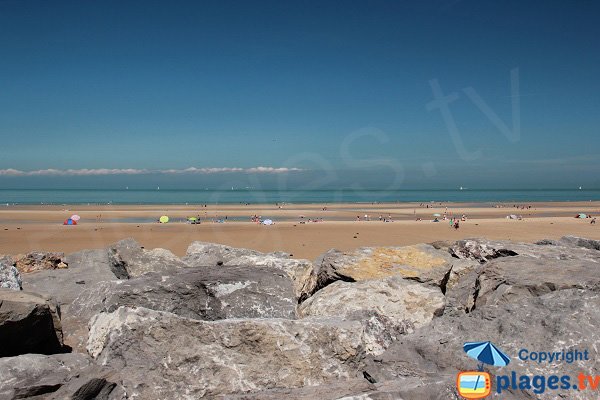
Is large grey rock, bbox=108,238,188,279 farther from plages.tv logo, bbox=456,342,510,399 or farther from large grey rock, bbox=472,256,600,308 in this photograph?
plages.tv logo, bbox=456,342,510,399

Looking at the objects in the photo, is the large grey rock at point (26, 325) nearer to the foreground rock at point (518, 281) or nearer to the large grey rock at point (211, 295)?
the large grey rock at point (211, 295)

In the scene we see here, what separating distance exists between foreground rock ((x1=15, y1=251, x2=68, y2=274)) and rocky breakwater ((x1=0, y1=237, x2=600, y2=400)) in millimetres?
5199

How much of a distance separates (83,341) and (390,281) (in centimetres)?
364

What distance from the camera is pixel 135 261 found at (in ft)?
25.0

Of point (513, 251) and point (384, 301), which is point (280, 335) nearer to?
point (384, 301)

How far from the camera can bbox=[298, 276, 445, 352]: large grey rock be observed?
212 inches

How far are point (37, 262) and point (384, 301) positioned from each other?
8.66 metres

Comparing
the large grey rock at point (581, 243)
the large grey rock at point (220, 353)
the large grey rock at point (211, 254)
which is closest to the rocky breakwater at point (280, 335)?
the large grey rock at point (220, 353)

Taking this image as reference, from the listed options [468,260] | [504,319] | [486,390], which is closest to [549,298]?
[504,319]

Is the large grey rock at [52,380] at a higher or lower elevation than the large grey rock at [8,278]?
lower

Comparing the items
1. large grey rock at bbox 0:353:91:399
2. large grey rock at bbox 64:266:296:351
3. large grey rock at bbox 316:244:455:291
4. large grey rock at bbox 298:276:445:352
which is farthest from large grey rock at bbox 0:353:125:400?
large grey rock at bbox 316:244:455:291

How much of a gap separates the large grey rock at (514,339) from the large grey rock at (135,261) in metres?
4.23

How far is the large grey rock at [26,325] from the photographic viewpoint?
417cm

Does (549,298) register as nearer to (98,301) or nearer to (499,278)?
(499,278)
